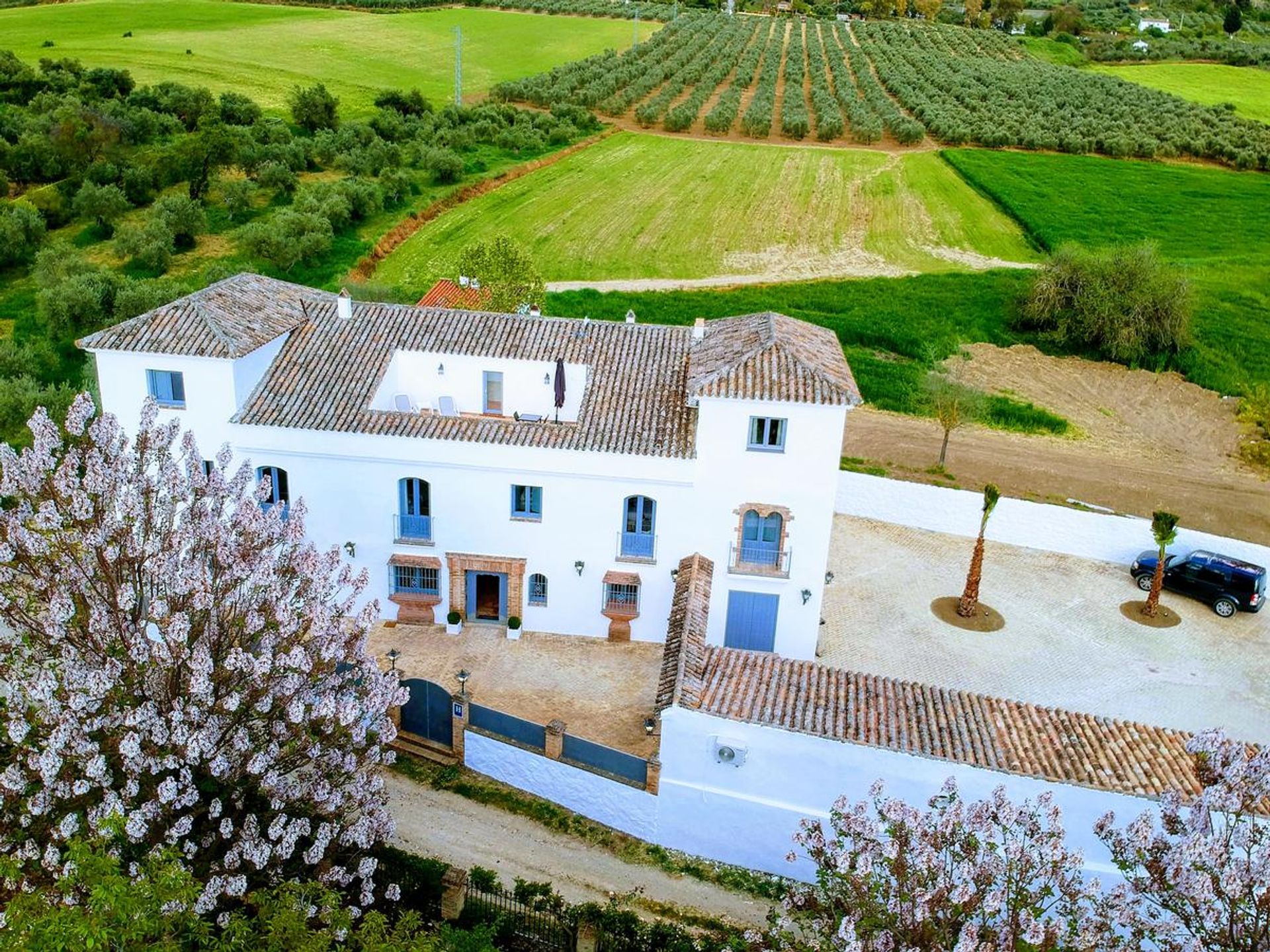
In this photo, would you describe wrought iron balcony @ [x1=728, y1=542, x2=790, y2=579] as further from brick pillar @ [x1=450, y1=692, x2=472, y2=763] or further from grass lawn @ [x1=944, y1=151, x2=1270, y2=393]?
grass lawn @ [x1=944, y1=151, x2=1270, y2=393]

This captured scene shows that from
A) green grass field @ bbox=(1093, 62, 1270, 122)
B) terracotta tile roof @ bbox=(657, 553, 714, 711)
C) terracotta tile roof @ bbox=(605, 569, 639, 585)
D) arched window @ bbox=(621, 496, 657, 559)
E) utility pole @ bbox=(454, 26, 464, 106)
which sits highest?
green grass field @ bbox=(1093, 62, 1270, 122)

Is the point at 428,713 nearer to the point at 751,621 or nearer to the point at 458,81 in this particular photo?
the point at 751,621

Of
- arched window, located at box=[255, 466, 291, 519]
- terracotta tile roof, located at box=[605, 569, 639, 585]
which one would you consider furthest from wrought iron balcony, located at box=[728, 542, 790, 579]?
arched window, located at box=[255, 466, 291, 519]

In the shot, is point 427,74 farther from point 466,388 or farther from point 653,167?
point 466,388

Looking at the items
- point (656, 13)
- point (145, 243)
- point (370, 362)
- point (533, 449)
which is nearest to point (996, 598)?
point (533, 449)

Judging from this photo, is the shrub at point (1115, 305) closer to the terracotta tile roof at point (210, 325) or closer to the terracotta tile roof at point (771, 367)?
the terracotta tile roof at point (771, 367)

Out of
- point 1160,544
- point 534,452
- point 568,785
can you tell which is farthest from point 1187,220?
point 568,785
